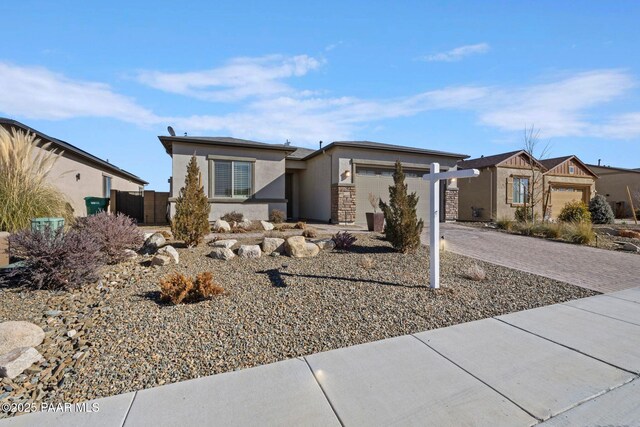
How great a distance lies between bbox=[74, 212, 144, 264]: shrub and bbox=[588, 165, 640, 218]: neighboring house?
33.0 metres

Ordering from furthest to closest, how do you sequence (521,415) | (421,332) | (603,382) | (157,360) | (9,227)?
(9,227) → (421,332) → (157,360) → (603,382) → (521,415)

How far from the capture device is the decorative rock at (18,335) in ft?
8.77

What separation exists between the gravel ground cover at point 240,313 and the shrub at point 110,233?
14.4 inches

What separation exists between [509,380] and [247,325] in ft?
8.12

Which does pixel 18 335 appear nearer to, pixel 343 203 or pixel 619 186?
pixel 343 203

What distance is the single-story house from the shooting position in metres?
18.3

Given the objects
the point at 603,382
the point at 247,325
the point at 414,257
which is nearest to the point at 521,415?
the point at 603,382

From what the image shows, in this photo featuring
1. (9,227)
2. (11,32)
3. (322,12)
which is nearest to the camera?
(9,227)

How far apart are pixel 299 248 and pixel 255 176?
725cm

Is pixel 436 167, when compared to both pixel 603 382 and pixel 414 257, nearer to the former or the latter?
pixel 414 257

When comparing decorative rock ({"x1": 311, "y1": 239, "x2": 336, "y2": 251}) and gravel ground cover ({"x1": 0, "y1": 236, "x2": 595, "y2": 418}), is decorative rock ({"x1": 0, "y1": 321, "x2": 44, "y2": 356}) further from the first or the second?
decorative rock ({"x1": 311, "y1": 239, "x2": 336, "y2": 251})

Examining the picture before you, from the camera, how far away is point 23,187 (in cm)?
569

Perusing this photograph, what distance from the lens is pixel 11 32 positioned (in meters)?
6.28

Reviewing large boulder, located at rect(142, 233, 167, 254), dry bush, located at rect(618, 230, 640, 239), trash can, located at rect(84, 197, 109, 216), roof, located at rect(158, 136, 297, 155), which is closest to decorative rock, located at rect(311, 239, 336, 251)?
large boulder, located at rect(142, 233, 167, 254)
